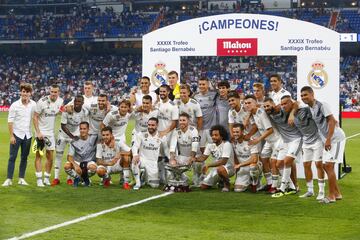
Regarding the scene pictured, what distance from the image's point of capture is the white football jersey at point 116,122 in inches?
497

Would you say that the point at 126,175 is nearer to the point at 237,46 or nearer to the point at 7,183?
the point at 7,183

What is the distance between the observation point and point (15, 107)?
479 inches

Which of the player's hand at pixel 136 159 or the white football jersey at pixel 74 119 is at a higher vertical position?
the white football jersey at pixel 74 119

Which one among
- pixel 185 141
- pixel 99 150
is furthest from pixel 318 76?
pixel 99 150

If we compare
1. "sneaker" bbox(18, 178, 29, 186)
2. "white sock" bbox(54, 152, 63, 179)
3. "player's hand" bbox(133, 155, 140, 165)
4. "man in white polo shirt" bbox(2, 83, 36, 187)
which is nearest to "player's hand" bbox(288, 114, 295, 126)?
"player's hand" bbox(133, 155, 140, 165)

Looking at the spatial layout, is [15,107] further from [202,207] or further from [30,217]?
[202,207]

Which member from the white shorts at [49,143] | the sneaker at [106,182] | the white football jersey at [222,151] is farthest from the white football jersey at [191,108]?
the white shorts at [49,143]

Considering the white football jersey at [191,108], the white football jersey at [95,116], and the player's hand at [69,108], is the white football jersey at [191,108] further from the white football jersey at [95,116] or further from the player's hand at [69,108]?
the player's hand at [69,108]

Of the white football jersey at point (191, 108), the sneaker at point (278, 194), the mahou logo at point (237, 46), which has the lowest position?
the sneaker at point (278, 194)

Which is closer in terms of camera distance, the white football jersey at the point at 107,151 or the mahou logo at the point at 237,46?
the white football jersey at the point at 107,151

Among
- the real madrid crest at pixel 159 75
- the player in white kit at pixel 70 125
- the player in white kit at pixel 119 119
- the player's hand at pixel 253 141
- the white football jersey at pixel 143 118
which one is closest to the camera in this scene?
the player's hand at pixel 253 141

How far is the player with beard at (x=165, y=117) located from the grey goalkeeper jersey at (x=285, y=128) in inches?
76.3

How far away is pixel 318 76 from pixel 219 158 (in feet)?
11.4

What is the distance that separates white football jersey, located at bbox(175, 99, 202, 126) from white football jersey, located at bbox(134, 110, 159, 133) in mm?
491
